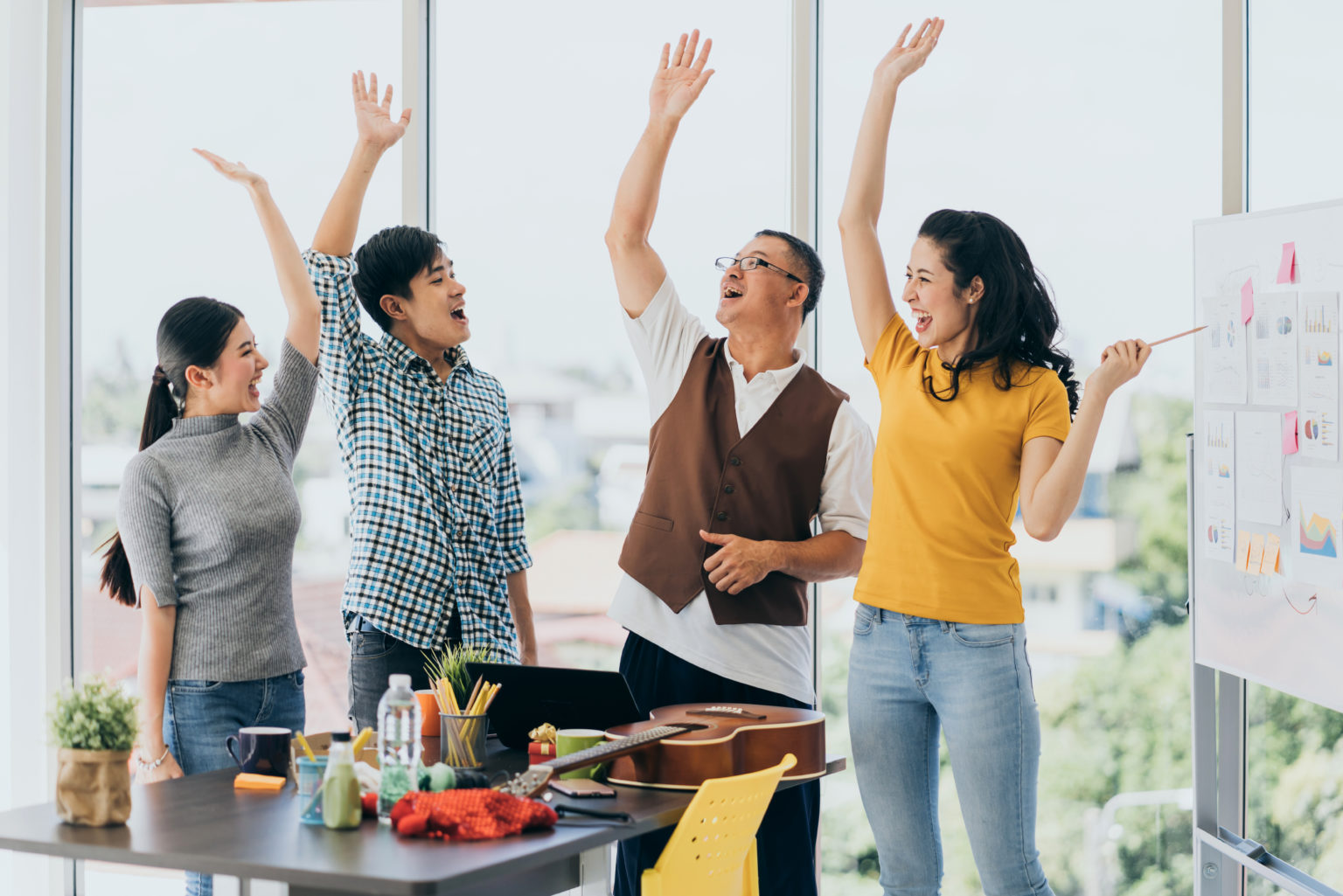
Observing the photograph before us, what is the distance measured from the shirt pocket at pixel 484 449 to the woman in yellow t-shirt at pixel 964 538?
87 cm

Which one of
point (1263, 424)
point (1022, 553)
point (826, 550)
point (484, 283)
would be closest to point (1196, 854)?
point (1022, 553)

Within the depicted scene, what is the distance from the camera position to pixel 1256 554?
2.64 metres

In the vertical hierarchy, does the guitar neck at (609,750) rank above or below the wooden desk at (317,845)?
above

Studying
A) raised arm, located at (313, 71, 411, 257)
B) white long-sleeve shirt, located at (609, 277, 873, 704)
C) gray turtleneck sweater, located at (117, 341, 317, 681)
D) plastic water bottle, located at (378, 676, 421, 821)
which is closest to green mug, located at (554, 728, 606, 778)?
plastic water bottle, located at (378, 676, 421, 821)

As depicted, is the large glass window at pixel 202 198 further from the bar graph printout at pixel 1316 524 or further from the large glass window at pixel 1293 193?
the bar graph printout at pixel 1316 524

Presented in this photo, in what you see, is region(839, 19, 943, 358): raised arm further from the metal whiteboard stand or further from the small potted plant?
the small potted plant

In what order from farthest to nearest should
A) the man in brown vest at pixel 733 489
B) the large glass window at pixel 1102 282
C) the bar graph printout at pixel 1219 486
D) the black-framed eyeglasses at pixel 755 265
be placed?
the large glass window at pixel 1102 282 < the bar graph printout at pixel 1219 486 < the black-framed eyeglasses at pixel 755 265 < the man in brown vest at pixel 733 489

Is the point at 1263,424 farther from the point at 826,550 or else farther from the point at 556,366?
the point at 556,366

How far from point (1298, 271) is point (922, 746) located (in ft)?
4.26

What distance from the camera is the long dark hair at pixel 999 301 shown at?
2268 millimetres

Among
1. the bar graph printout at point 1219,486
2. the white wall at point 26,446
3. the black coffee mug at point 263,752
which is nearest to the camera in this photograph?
the black coffee mug at point 263,752

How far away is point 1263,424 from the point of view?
261cm

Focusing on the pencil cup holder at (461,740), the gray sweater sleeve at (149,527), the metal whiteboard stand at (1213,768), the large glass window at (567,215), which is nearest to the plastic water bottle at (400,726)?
the pencil cup holder at (461,740)

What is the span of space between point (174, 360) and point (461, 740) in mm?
1065
